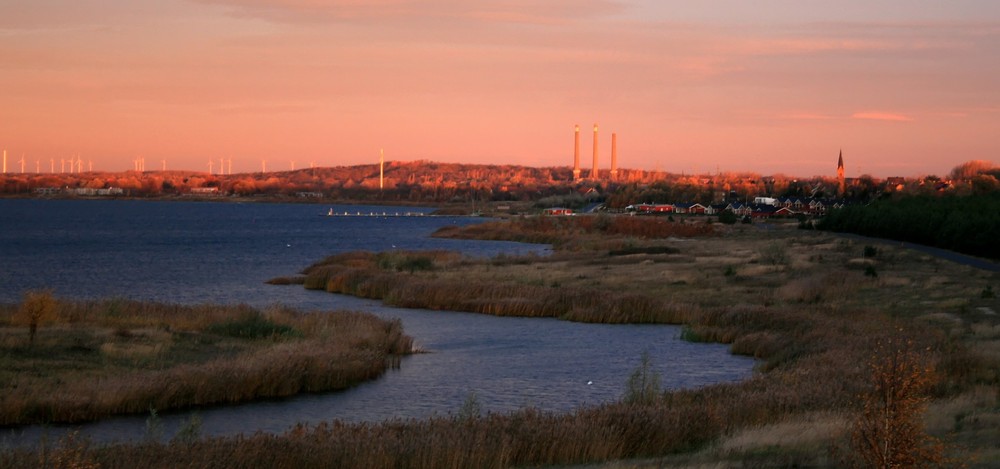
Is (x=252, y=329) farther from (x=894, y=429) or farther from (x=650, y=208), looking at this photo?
(x=650, y=208)

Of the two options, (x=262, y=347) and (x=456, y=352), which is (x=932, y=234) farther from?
(x=262, y=347)

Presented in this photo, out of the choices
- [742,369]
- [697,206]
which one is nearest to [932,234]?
[742,369]

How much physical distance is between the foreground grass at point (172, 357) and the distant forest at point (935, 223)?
4379cm

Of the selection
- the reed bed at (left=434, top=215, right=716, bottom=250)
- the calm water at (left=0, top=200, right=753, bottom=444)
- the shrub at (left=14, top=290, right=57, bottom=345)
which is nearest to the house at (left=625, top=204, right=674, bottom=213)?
the reed bed at (left=434, top=215, right=716, bottom=250)

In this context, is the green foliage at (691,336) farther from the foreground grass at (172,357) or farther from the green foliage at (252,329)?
the green foliage at (252,329)

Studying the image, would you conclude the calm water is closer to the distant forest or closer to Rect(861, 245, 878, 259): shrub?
Rect(861, 245, 878, 259): shrub

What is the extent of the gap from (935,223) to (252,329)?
2370 inches

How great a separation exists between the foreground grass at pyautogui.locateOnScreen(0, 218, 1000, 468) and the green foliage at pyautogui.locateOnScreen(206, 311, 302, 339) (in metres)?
13.8

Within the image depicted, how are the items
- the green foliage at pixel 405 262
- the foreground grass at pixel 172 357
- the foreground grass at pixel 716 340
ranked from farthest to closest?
the green foliage at pixel 405 262 → the foreground grass at pixel 172 357 → the foreground grass at pixel 716 340

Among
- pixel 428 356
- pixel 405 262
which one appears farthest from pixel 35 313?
pixel 405 262

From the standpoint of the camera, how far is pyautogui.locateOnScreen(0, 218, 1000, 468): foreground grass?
15188mm

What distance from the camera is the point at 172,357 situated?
29.2 meters

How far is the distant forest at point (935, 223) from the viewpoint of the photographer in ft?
216

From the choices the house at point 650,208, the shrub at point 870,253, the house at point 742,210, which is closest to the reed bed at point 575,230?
the shrub at point 870,253
